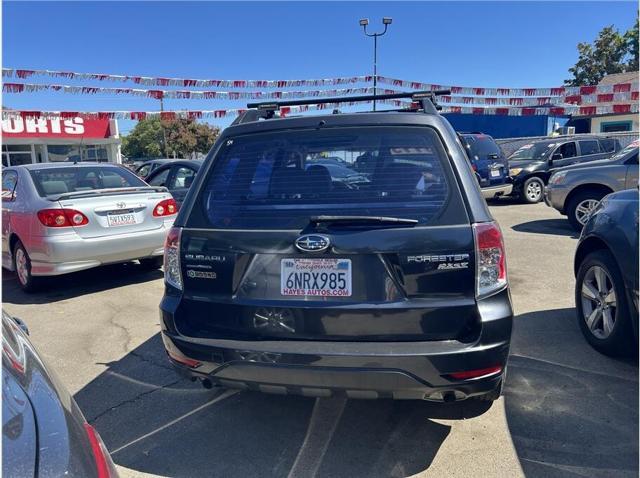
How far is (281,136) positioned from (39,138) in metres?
32.2

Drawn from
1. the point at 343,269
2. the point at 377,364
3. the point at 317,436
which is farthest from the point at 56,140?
the point at 377,364

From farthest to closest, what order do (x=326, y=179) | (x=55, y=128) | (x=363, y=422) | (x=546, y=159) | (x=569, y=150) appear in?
(x=55, y=128)
(x=569, y=150)
(x=546, y=159)
(x=363, y=422)
(x=326, y=179)

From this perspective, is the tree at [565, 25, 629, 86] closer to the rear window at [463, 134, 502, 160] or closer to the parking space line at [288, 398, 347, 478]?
the rear window at [463, 134, 502, 160]

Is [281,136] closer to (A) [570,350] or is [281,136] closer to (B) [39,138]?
(A) [570,350]

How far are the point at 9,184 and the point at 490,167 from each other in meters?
10.6

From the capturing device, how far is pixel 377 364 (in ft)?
7.27

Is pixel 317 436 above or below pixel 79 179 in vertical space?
below

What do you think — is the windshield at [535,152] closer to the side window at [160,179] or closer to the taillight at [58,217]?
the side window at [160,179]

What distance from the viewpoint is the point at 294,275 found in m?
2.39

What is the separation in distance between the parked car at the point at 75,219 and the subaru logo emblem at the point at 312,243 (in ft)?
13.2

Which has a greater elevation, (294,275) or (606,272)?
(294,275)

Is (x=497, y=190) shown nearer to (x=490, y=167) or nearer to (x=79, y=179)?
(x=490, y=167)

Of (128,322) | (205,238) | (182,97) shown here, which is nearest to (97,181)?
(128,322)

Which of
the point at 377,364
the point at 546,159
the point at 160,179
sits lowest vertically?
the point at 377,364
